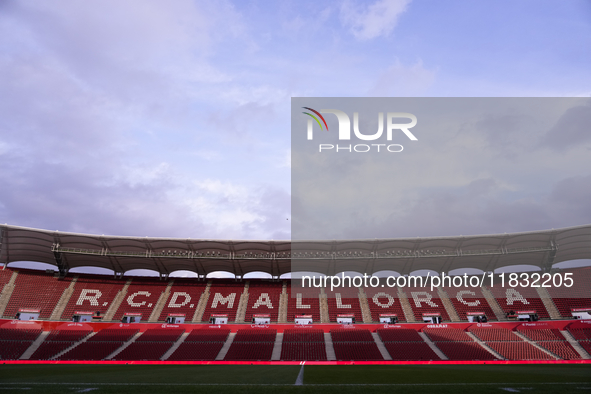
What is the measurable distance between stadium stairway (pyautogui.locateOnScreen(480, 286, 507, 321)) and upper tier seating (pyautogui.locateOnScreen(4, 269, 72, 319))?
50677 millimetres

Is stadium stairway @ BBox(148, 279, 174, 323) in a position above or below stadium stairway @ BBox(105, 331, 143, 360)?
above

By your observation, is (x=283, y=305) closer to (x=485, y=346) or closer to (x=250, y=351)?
(x=250, y=351)

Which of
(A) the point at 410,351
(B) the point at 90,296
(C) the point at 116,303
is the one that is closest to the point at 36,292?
(B) the point at 90,296

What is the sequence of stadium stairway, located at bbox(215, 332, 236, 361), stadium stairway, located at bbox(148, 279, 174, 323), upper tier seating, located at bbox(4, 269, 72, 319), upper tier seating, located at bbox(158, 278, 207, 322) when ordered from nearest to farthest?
stadium stairway, located at bbox(215, 332, 236, 361), upper tier seating, located at bbox(4, 269, 72, 319), stadium stairway, located at bbox(148, 279, 174, 323), upper tier seating, located at bbox(158, 278, 207, 322)

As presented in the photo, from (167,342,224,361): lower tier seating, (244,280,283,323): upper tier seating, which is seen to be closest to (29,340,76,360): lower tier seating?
(167,342,224,361): lower tier seating

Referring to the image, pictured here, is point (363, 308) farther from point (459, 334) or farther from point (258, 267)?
point (258, 267)

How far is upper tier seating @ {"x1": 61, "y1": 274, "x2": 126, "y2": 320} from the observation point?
40.3m

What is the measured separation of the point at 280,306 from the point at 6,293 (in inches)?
1222

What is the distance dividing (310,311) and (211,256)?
13995 mm

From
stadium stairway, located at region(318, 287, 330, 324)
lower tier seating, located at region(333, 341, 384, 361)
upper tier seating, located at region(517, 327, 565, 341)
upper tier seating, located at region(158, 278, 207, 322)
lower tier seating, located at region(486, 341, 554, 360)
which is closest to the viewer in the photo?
lower tier seating, located at region(486, 341, 554, 360)

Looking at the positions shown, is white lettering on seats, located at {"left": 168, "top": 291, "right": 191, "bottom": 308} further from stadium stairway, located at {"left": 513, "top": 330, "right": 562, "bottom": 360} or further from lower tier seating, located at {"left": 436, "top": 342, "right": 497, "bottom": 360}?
stadium stairway, located at {"left": 513, "top": 330, "right": 562, "bottom": 360}

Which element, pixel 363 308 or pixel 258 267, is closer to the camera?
pixel 363 308

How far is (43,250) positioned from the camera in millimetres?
41344
